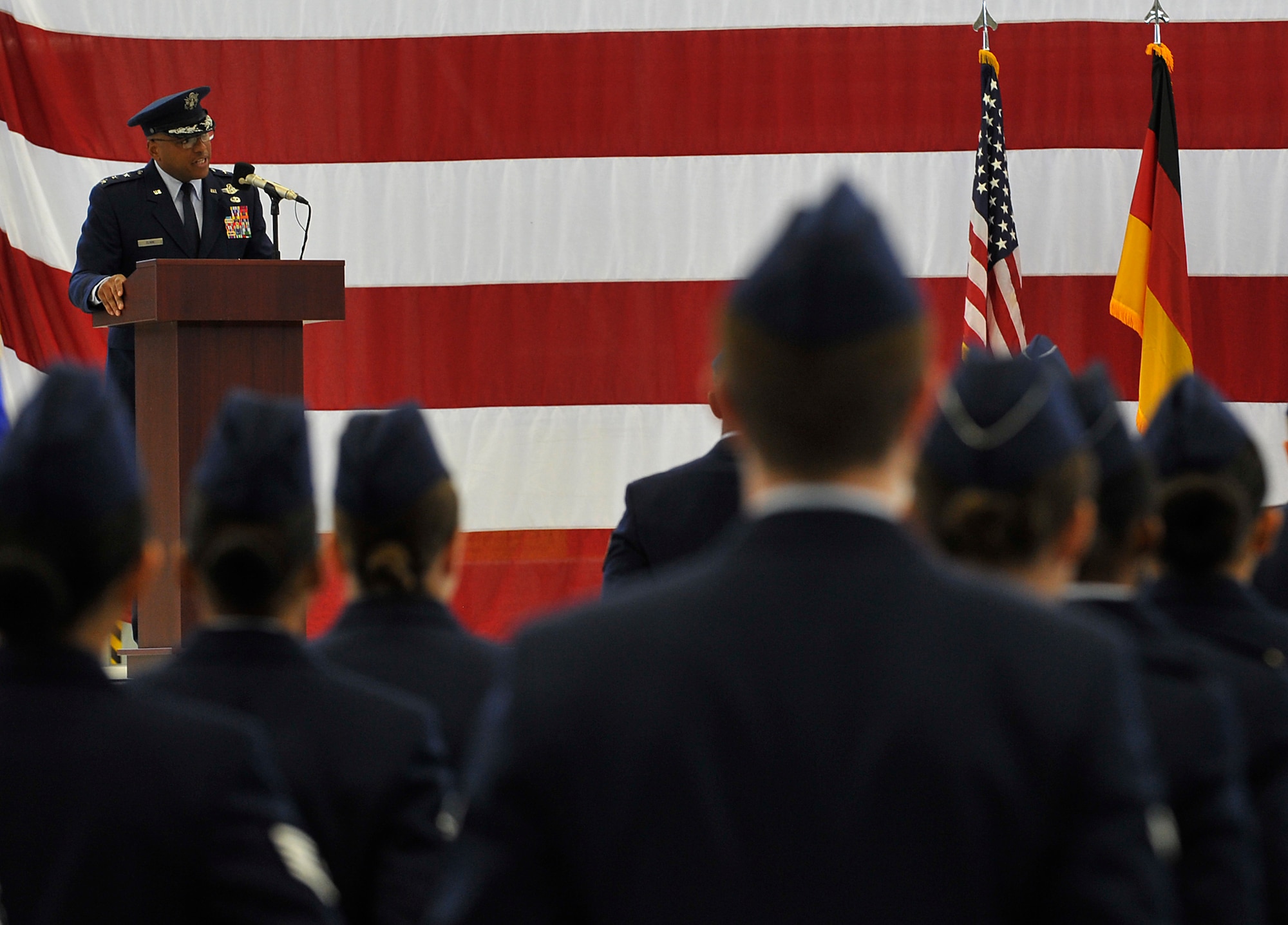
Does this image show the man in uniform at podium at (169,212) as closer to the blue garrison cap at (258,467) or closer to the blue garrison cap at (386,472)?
the blue garrison cap at (386,472)

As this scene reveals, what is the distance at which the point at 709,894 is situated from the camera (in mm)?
847

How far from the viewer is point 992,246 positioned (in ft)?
17.0

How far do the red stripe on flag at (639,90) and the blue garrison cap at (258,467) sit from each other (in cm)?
427

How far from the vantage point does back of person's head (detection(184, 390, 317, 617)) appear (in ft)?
4.45

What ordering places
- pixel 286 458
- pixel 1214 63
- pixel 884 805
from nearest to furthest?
pixel 884 805 < pixel 286 458 < pixel 1214 63

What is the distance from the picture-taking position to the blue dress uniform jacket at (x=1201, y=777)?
1105mm

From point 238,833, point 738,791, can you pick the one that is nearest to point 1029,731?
point 738,791

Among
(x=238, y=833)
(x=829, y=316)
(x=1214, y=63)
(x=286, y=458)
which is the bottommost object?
(x=238, y=833)

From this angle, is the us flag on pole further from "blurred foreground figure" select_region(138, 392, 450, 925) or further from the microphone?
"blurred foreground figure" select_region(138, 392, 450, 925)

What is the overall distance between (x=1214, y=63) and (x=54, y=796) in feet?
16.7

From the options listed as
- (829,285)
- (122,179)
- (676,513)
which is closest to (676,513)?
(676,513)

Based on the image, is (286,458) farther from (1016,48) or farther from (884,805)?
(1016,48)

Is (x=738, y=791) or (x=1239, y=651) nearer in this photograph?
(x=738, y=791)

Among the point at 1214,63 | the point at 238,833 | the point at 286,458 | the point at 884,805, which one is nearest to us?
the point at 884,805
